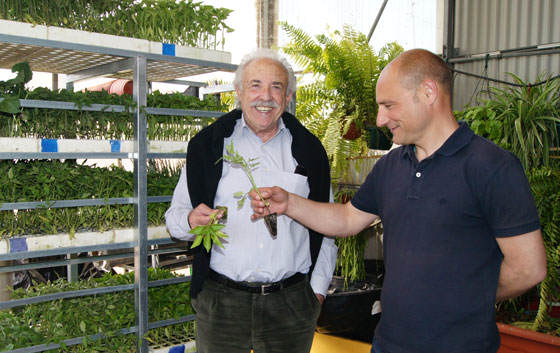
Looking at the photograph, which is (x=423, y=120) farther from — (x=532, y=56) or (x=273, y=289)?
(x=532, y=56)

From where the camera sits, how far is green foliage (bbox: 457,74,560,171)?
3434mm

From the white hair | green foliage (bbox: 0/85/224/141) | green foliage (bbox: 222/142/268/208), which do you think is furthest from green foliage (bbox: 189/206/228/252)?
green foliage (bbox: 0/85/224/141)

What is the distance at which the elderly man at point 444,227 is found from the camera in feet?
4.78

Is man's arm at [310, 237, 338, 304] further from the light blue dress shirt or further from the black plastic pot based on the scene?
the black plastic pot

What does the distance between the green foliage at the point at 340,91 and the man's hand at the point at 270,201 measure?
228 centimetres

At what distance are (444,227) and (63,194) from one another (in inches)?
83.5

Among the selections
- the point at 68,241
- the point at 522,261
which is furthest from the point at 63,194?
the point at 522,261

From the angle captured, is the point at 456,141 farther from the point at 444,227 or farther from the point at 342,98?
the point at 342,98

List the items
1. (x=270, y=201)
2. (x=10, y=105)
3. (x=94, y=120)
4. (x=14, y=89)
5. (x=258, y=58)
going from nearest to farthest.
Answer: (x=270, y=201)
(x=258, y=58)
(x=10, y=105)
(x=14, y=89)
(x=94, y=120)

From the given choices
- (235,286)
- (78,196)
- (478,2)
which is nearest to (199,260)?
(235,286)

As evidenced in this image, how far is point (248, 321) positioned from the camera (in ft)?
6.71

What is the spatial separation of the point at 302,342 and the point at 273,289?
0.28 m

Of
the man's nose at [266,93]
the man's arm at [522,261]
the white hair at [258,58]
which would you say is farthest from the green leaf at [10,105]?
the man's arm at [522,261]

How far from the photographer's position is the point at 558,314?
3.47 meters
